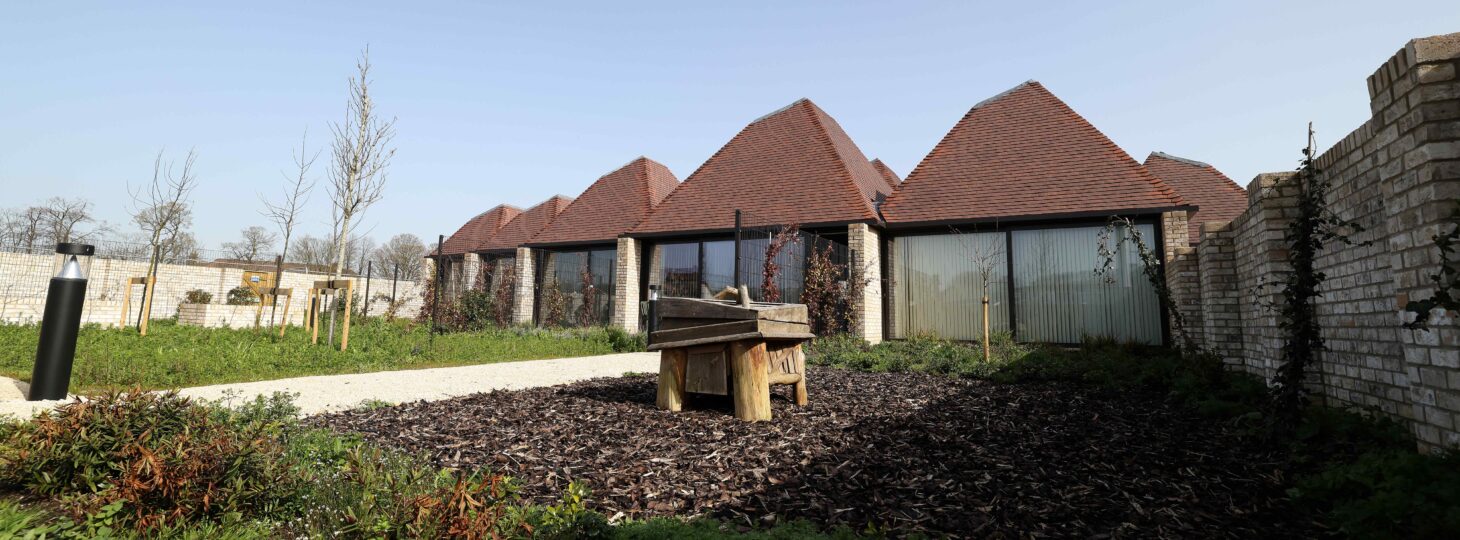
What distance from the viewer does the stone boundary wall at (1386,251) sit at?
289cm

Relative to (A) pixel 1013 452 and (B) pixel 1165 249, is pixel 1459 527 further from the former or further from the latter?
(B) pixel 1165 249

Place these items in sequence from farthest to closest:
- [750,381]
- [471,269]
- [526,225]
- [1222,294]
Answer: [526,225], [471,269], [1222,294], [750,381]

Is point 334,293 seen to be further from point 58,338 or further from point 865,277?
point 865,277

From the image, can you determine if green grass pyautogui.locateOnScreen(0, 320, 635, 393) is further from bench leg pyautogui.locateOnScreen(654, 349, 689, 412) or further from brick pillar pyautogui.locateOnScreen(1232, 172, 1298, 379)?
brick pillar pyautogui.locateOnScreen(1232, 172, 1298, 379)

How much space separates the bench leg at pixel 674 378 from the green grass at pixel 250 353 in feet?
Answer: 14.7

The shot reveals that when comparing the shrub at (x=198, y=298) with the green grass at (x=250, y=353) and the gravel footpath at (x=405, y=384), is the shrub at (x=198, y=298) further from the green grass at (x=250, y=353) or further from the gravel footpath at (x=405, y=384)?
the gravel footpath at (x=405, y=384)

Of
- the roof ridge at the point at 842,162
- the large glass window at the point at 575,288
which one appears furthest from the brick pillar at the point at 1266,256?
the large glass window at the point at 575,288

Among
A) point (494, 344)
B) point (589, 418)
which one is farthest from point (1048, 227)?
point (494, 344)

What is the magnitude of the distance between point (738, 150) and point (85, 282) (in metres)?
13.3

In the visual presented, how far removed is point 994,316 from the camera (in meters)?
12.8

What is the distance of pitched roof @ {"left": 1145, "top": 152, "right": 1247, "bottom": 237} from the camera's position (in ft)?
45.2

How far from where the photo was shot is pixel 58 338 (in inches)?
219

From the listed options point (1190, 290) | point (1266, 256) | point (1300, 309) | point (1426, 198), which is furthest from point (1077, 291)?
point (1426, 198)

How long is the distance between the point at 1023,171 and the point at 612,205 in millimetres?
11816
